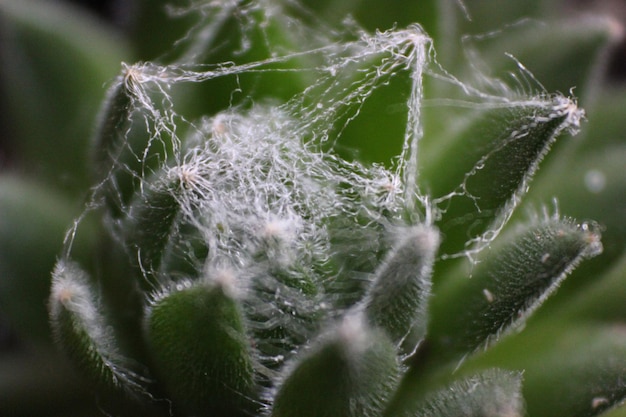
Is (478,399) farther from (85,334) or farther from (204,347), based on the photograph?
(85,334)

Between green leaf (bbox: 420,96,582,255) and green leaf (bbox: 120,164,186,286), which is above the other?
green leaf (bbox: 120,164,186,286)

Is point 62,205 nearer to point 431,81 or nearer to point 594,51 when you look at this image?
point 431,81

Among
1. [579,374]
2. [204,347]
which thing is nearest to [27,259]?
[204,347]

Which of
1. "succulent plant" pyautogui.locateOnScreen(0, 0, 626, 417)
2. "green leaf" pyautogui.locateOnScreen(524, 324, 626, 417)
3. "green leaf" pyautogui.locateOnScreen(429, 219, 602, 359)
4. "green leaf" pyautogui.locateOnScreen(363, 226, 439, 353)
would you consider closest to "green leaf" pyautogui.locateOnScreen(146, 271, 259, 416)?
"succulent plant" pyautogui.locateOnScreen(0, 0, 626, 417)

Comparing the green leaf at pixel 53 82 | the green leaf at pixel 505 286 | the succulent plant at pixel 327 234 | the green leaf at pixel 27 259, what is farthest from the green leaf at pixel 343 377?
the green leaf at pixel 53 82

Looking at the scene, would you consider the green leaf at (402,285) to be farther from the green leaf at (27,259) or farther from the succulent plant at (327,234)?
the green leaf at (27,259)

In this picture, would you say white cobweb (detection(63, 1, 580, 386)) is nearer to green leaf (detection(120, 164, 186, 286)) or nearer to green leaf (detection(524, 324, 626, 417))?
green leaf (detection(120, 164, 186, 286))

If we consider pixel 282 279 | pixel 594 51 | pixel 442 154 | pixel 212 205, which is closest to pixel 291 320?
pixel 282 279
